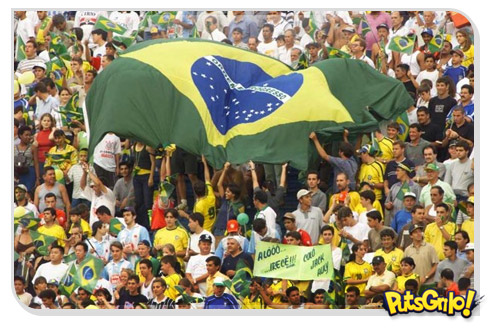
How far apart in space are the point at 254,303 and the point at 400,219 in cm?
217

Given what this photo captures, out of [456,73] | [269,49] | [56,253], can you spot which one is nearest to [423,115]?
[456,73]

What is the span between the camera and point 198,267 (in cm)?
2380

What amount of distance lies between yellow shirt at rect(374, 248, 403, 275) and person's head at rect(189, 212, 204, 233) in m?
2.24

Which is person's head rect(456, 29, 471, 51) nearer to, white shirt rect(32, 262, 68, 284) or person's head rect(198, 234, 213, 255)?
person's head rect(198, 234, 213, 255)

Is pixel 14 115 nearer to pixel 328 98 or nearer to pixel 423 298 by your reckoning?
pixel 328 98

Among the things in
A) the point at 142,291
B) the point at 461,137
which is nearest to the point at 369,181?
the point at 461,137

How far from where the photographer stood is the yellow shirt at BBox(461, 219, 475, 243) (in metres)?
23.7

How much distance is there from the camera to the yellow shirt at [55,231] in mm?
24859

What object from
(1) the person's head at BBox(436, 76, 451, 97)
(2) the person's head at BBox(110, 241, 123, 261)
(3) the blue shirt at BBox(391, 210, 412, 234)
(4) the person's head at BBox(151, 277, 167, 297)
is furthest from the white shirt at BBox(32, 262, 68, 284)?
(1) the person's head at BBox(436, 76, 451, 97)

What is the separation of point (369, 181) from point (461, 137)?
4.30 feet

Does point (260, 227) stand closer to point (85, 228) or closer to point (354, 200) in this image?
point (354, 200)

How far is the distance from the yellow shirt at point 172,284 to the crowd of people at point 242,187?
2cm

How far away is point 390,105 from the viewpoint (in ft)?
84.9

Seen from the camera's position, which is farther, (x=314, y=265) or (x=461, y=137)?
(x=461, y=137)
